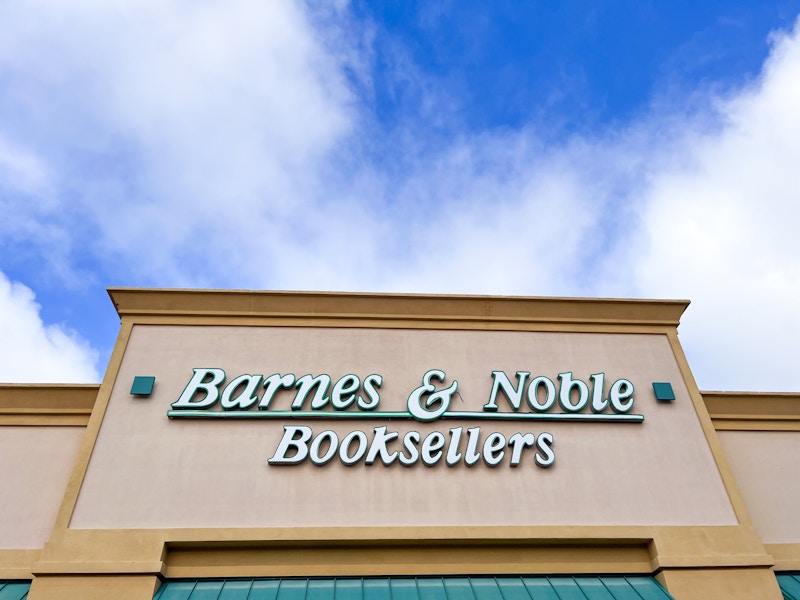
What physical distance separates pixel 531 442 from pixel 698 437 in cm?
355

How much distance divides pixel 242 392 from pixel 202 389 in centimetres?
80

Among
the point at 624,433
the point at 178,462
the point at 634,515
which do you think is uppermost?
the point at 624,433

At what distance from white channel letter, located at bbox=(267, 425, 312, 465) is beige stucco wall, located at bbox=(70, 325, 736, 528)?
6.0 inches

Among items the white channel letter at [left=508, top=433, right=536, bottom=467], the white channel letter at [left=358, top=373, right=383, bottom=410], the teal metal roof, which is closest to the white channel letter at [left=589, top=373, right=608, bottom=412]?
the white channel letter at [left=508, top=433, right=536, bottom=467]

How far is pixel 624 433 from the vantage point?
40.5ft

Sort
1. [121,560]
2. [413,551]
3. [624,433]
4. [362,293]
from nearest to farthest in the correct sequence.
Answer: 1. [121,560]
2. [413,551]
3. [624,433]
4. [362,293]

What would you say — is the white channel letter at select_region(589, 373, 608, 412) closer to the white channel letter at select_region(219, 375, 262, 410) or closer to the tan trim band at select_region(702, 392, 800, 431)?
the tan trim band at select_region(702, 392, 800, 431)

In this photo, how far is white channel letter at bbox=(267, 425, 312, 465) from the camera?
37.2 feet

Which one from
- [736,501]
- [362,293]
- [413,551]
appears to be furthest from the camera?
[362,293]

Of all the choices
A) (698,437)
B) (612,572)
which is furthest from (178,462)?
(698,437)

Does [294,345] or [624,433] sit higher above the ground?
[294,345]

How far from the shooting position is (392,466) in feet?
37.8

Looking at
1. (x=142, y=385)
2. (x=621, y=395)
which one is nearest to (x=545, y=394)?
(x=621, y=395)

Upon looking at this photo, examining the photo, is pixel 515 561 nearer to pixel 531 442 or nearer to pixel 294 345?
pixel 531 442
